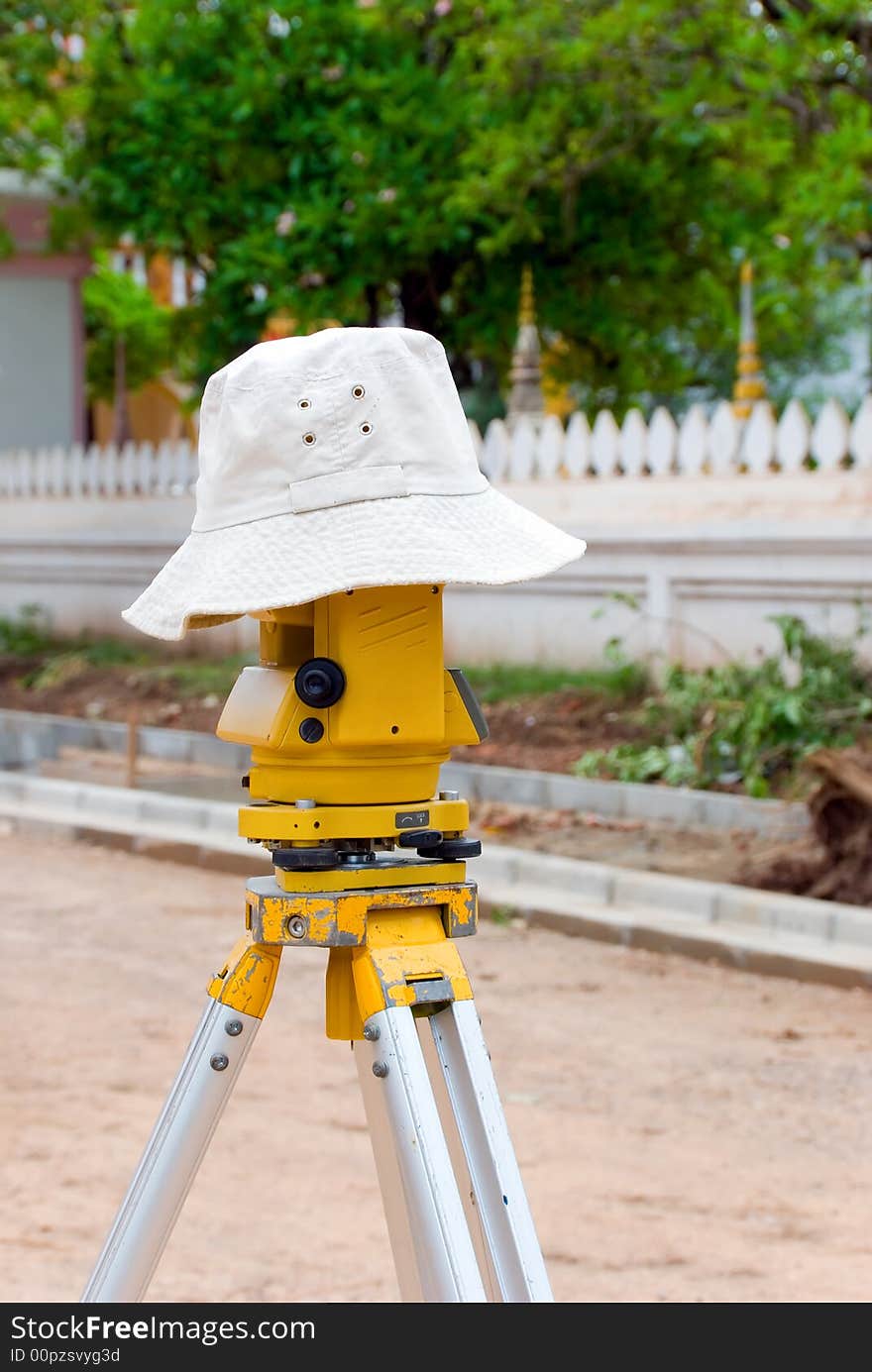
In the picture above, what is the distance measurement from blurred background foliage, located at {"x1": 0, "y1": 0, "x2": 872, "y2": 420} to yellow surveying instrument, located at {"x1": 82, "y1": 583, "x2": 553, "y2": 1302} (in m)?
9.87

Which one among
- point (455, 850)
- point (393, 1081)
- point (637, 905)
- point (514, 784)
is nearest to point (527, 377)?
point (514, 784)

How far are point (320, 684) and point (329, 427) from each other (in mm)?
333

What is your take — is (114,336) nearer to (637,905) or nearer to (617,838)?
(617,838)

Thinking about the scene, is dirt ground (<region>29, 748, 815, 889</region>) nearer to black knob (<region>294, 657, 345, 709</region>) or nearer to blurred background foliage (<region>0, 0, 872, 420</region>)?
blurred background foliage (<region>0, 0, 872, 420</region>)

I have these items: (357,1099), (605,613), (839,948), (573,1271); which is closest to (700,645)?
(605,613)

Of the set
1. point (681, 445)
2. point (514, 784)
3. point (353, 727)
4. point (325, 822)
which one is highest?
point (681, 445)

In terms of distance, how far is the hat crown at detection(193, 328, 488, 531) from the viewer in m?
2.33

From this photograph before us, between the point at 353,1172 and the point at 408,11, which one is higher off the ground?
the point at 408,11

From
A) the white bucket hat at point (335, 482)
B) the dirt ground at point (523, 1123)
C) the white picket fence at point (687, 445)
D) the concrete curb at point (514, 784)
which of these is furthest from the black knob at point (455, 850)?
the white picket fence at point (687, 445)

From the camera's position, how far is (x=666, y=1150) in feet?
15.4

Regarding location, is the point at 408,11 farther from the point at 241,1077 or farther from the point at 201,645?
the point at 241,1077

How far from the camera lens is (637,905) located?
727 centimetres

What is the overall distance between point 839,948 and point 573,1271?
9.76 ft

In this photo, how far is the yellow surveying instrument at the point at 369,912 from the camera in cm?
230
